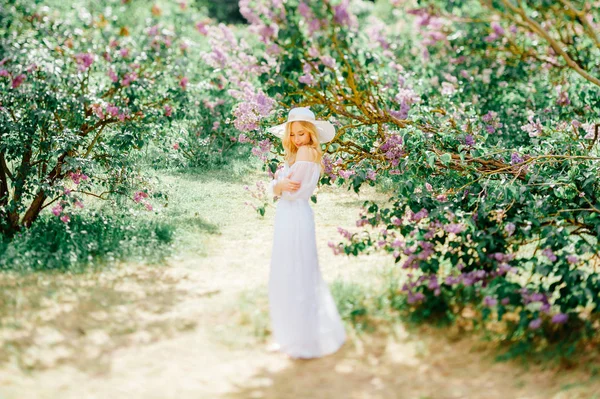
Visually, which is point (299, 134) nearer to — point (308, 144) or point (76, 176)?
point (308, 144)

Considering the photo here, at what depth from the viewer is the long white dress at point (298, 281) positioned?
465 cm

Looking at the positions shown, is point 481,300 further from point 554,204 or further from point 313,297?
point 313,297

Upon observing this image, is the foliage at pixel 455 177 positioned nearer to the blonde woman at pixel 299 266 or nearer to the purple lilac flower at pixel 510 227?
the purple lilac flower at pixel 510 227

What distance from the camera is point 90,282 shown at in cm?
609

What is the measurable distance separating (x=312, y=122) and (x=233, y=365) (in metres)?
1.94

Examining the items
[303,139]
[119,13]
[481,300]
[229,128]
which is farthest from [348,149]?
[229,128]

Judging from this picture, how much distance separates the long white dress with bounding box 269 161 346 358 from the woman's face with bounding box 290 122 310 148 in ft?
0.62

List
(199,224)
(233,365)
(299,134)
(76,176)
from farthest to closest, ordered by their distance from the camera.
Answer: (199,224), (76,176), (299,134), (233,365)

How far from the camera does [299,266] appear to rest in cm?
470

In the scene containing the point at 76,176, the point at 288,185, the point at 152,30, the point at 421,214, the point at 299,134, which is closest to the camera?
the point at 288,185

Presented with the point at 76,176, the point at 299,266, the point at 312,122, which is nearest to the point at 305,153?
the point at 312,122

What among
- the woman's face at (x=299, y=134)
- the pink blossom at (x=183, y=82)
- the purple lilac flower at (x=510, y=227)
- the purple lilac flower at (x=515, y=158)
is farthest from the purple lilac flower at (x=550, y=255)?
the pink blossom at (x=183, y=82)

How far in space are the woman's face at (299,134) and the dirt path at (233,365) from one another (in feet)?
5.12

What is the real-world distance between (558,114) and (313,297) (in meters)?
5.72
